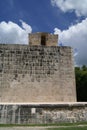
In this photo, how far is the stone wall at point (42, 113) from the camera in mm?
11605

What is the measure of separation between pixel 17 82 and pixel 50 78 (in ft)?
5.74

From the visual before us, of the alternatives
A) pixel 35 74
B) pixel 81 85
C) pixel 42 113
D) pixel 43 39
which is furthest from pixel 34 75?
pixel 81 85

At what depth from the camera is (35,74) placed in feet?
45.5

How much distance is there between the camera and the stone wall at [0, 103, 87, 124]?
11605 millimetres

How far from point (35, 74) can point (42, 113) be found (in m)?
2.62

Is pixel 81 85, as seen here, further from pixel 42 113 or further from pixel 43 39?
pixel 42 113

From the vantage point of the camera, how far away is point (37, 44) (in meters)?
14.6

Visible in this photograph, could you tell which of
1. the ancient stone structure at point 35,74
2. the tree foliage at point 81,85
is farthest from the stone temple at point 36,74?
the tree foliage at point 81,85

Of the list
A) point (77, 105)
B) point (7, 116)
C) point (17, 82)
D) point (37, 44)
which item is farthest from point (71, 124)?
point (37, 44)

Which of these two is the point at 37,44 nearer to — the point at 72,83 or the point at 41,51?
the point at 41,51

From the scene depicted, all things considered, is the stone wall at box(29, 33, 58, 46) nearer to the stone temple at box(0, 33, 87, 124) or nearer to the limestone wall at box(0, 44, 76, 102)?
the stone temple at box(0, 33, 87, 124)

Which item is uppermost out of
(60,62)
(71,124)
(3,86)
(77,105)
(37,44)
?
(37,44)

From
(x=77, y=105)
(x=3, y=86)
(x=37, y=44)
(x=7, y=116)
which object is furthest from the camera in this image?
(x=37, y=44)

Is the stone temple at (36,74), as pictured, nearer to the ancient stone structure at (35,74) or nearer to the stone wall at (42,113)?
the ancient stone structure at (35,74)
